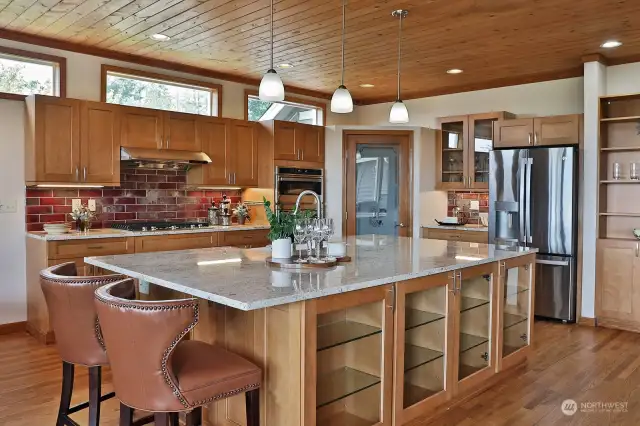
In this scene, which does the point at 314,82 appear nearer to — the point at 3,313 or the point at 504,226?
the point at 504,226

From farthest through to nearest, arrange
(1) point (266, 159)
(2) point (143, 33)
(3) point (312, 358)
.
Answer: (1) point (266, 159) < (2) point (143, 33) < (3) point (312, 358)

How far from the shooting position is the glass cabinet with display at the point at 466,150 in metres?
6.18

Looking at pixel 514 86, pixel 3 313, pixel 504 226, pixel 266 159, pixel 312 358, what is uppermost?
pixel 514 86

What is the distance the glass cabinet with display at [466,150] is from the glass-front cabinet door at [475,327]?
2980mm

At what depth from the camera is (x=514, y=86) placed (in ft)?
20.4

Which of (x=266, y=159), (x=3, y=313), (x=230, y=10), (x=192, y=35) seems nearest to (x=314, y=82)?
(x=266, y=159)

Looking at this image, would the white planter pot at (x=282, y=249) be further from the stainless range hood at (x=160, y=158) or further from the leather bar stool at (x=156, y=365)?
the stainless range hood at (x=160, y=158)

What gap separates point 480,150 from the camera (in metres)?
6.23

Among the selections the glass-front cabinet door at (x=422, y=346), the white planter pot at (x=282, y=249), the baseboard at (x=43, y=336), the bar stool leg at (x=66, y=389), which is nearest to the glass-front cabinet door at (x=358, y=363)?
the glass-front cabinet door at (x=422, y=346)

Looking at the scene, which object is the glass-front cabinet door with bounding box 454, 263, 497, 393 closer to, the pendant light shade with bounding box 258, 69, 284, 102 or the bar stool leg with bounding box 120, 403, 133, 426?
the pendant light shade with bounding box 258, 69, 284, 102

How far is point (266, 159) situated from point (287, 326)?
4.16 meters

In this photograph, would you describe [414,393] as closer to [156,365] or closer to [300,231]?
[300,231]

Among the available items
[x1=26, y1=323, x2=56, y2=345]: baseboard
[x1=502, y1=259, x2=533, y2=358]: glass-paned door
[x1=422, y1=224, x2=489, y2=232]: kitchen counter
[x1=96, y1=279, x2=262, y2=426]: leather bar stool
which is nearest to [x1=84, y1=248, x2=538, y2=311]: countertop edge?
[x1=96, y1=279, x2=262, y2=426]: leather bar stool

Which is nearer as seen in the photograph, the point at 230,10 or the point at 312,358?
the point at 312,358
